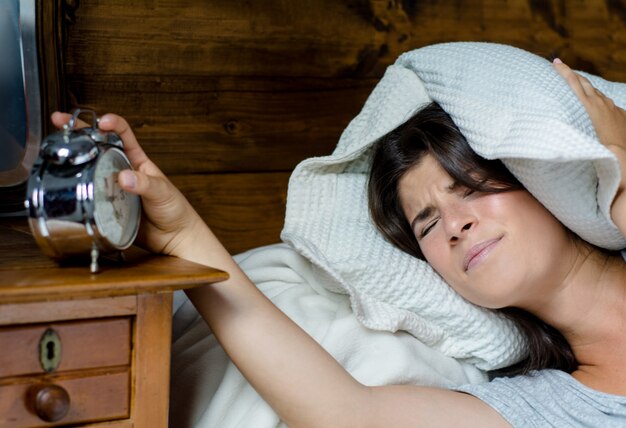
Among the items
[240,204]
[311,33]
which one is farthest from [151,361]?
[311,33]

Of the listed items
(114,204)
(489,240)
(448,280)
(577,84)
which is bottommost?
(448,280)

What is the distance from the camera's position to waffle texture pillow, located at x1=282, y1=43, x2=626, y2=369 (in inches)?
47.0

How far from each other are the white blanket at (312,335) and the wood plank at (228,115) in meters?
0.32

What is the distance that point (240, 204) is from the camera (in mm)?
1703

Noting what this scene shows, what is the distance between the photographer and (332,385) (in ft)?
3.77

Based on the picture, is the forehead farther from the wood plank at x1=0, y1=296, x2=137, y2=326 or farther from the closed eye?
the wood plank at x1=0, y1=296, x2=137, y2=326

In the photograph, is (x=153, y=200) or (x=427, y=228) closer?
(x=153, y=200)

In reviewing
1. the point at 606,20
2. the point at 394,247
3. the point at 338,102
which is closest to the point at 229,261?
the point at 394,247

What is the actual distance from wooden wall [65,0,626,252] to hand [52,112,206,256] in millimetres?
509

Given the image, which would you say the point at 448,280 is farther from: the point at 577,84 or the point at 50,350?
the point at 50,350

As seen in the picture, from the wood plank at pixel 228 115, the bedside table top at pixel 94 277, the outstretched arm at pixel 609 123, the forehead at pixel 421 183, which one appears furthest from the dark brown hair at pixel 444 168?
the bedside table top at pixel 94 277

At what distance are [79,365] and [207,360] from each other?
0.35 meters

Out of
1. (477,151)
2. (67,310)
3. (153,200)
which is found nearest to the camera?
(67,310)

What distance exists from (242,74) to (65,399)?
87 cm
